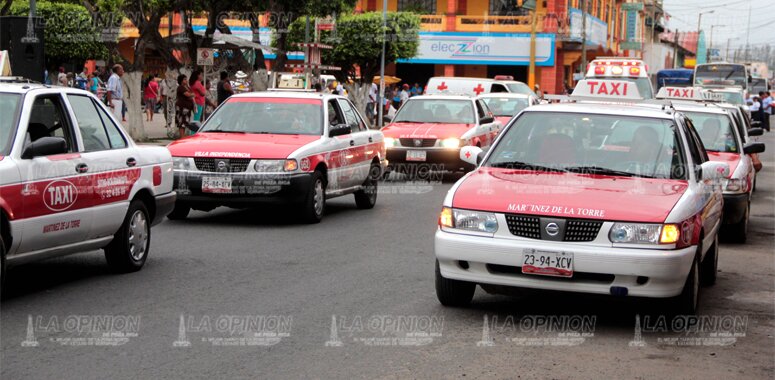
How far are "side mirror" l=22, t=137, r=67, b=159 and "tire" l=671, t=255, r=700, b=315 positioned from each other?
15.2 ft

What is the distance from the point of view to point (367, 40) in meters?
44.8

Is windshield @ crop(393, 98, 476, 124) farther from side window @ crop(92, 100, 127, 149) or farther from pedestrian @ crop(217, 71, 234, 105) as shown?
side window @ crop(92, 100, 127, 149)

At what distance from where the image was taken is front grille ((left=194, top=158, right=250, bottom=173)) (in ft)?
42.3

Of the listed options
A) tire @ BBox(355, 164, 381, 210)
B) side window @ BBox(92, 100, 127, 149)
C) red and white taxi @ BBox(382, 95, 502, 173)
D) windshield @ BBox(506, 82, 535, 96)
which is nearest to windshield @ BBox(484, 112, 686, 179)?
side window @ BBox(92, 100, 127, 149)

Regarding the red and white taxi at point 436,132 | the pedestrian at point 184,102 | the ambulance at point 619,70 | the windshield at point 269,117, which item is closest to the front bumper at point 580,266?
the windshield at point 269,117

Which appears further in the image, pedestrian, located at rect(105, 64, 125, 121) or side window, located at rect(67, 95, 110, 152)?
pedestrian, located at rect(105, 64, 125, 121)

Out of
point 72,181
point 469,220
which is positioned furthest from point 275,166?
point 469,220

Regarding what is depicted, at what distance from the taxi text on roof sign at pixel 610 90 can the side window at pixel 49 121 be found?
5.03 metres

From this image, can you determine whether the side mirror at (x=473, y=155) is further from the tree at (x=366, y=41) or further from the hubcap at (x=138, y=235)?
the tree at (x=366, y=41)

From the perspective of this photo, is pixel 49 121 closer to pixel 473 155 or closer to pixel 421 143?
pixel 473 155

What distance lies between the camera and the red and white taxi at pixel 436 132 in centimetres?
2036

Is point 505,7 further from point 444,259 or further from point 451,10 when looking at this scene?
point 444,259

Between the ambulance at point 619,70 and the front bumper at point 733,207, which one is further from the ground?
the ambulance at point 619,70

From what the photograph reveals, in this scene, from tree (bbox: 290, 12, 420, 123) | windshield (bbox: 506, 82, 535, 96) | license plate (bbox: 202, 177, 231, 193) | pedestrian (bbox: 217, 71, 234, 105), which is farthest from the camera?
tree (bbox: 290, 12, 420, 123)
